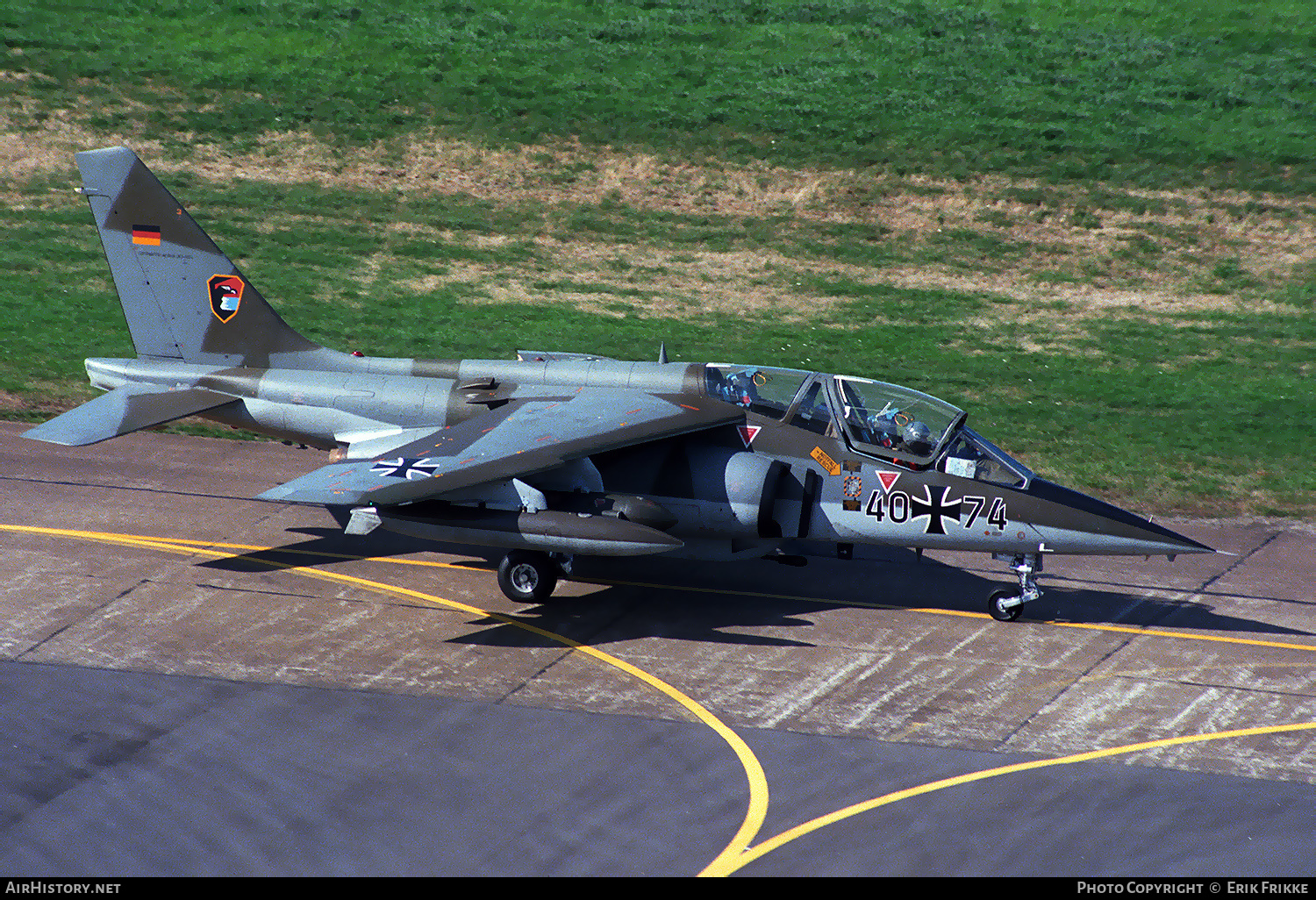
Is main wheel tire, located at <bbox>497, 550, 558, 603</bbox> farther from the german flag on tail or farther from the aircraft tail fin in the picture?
the german flag on tail

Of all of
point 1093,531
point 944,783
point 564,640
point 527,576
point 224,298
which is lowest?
point 944,783

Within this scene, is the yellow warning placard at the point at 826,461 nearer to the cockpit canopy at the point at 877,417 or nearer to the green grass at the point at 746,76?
the cockpit canopy at the point at 877,417

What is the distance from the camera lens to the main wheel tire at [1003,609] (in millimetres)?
19531

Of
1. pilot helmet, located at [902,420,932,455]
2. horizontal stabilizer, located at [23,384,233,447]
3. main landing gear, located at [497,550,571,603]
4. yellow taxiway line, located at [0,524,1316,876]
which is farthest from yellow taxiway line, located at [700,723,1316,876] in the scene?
horizontal stabilizer, located at [23,384,233,447]

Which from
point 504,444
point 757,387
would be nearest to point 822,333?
point 757,387

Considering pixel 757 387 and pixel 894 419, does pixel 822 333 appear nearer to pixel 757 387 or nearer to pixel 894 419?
pixel 757 387

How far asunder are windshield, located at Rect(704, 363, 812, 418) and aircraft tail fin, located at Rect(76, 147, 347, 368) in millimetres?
6566

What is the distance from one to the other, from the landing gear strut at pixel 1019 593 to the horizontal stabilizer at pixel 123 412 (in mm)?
12214

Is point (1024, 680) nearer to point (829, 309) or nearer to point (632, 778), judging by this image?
point (632, 778)

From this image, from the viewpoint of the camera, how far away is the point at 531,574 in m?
19.6

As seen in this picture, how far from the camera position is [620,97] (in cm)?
4328

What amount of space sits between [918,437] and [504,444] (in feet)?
19.1

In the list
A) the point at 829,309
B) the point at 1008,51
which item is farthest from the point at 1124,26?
the point at 829,309

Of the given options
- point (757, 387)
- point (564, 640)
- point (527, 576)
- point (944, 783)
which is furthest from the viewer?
point (757, 387)
